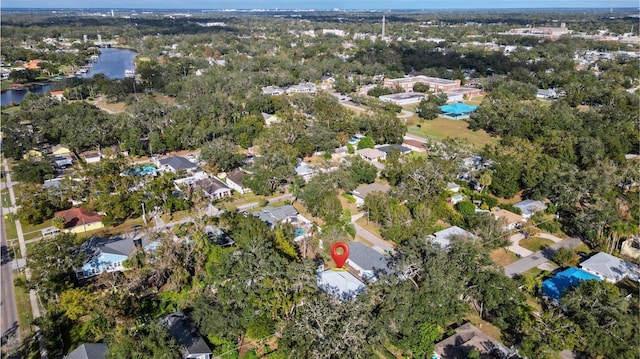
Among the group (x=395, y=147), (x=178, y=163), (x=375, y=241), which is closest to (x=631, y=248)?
(x=375, y=241)

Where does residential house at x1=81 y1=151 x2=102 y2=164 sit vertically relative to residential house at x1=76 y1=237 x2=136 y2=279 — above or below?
above

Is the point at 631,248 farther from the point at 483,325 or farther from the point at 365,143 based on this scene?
the point at 365,143

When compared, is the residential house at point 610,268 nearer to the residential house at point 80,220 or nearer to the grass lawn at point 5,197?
the residential house at point 80,220

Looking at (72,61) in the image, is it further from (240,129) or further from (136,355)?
(136,355)

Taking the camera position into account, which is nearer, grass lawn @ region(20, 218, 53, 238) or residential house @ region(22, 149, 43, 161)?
grass lawn @ region(20, 218, 53, 238)

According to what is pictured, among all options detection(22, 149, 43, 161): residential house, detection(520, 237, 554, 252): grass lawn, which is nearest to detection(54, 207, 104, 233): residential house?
detection(22, 149, 43, 161): residential house

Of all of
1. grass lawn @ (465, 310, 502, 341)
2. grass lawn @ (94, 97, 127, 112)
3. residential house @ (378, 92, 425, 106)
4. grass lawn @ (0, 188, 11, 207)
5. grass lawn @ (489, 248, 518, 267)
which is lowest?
grass lawn @ (465, 310, 502, 341)

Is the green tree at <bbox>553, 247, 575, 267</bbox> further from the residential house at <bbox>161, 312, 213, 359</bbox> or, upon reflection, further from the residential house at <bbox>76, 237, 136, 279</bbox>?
the residential house at <bbox>76, 237, 136, 279</bbox>
